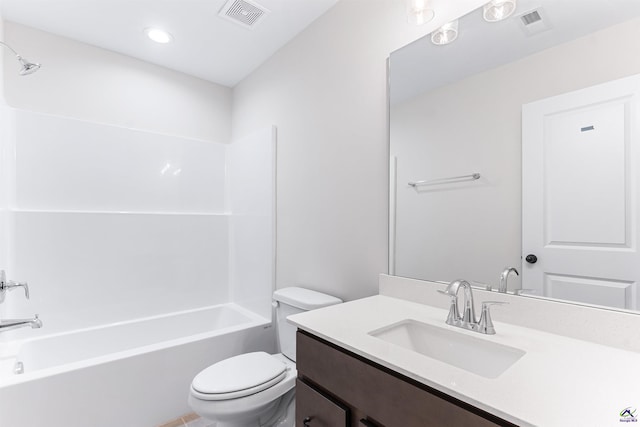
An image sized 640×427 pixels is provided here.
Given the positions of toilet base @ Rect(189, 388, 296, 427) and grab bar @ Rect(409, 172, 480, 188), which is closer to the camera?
grab bar @ Rect(409, 172, 480, 188)

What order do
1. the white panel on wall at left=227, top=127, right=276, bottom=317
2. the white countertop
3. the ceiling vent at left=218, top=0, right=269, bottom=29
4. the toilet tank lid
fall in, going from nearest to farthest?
the white countertop → the toilet tank lid → the ceiling vent at left=218, top=0, right=269, bottom=29 → the white panel on wall at left=227, top=127, right=276, bottom=317

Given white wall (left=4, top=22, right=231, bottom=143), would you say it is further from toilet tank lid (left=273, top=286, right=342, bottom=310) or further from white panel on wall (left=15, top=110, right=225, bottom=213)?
toilet tank lid (left=273, top=286, right=342, bottom=310)

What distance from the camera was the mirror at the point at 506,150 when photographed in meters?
0.94

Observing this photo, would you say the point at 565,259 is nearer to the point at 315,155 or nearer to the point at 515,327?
the point at 515,327

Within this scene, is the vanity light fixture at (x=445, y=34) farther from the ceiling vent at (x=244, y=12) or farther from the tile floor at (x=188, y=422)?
the tile floor at (x=188, y=422)

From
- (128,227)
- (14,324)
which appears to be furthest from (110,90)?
(14,324)

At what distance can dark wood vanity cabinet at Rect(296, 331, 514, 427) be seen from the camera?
692 mm

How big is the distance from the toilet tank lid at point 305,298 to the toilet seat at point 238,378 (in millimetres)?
317

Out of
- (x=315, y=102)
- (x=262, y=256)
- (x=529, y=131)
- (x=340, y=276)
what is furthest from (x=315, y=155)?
(x=529, y=131)

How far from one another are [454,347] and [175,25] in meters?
2.41

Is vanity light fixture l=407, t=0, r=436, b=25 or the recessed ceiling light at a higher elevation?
the recessed ceiling light

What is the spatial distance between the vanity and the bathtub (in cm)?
112

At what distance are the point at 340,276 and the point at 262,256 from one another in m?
0.85

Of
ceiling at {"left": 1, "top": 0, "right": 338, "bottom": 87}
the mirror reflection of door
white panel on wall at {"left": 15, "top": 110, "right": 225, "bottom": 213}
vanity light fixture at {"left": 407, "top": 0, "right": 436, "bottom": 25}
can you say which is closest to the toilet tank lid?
the mirror reflection of door
